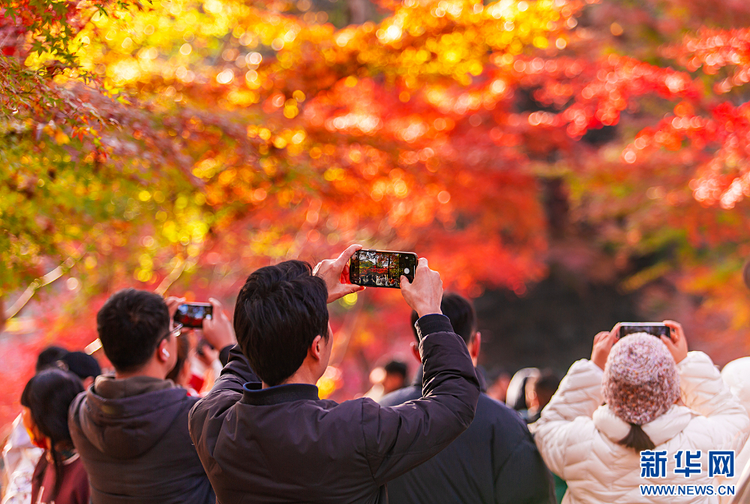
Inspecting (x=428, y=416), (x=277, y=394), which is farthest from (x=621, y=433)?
(x=277, y=394)

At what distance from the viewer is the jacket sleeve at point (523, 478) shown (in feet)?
7.79

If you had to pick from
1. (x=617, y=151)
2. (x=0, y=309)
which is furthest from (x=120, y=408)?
(x=617, y=151)

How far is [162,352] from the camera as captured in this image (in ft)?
8.08

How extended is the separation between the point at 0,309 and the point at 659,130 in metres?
7.80

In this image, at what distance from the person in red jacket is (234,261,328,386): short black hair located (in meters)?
1.65

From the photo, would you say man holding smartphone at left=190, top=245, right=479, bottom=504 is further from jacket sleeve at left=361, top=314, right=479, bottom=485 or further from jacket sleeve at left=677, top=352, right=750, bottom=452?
jacket sleeve at left=677, top=352, right=750, bottom=452

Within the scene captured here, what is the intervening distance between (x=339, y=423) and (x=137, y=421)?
1.20 m

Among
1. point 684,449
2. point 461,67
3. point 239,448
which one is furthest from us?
point 461,67

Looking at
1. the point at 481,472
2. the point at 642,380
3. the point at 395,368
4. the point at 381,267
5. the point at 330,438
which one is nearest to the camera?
the point at 330,438

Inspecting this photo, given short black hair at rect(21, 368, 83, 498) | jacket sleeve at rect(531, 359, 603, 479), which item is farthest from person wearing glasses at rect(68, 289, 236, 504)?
jacket sleeve at rect(531, 359, 603, 479)

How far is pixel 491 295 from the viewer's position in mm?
15281

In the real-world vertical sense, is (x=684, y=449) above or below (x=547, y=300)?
above

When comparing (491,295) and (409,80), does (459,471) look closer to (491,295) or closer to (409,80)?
(409,80)

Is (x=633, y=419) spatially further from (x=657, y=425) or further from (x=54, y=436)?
(x=54, y=436)
